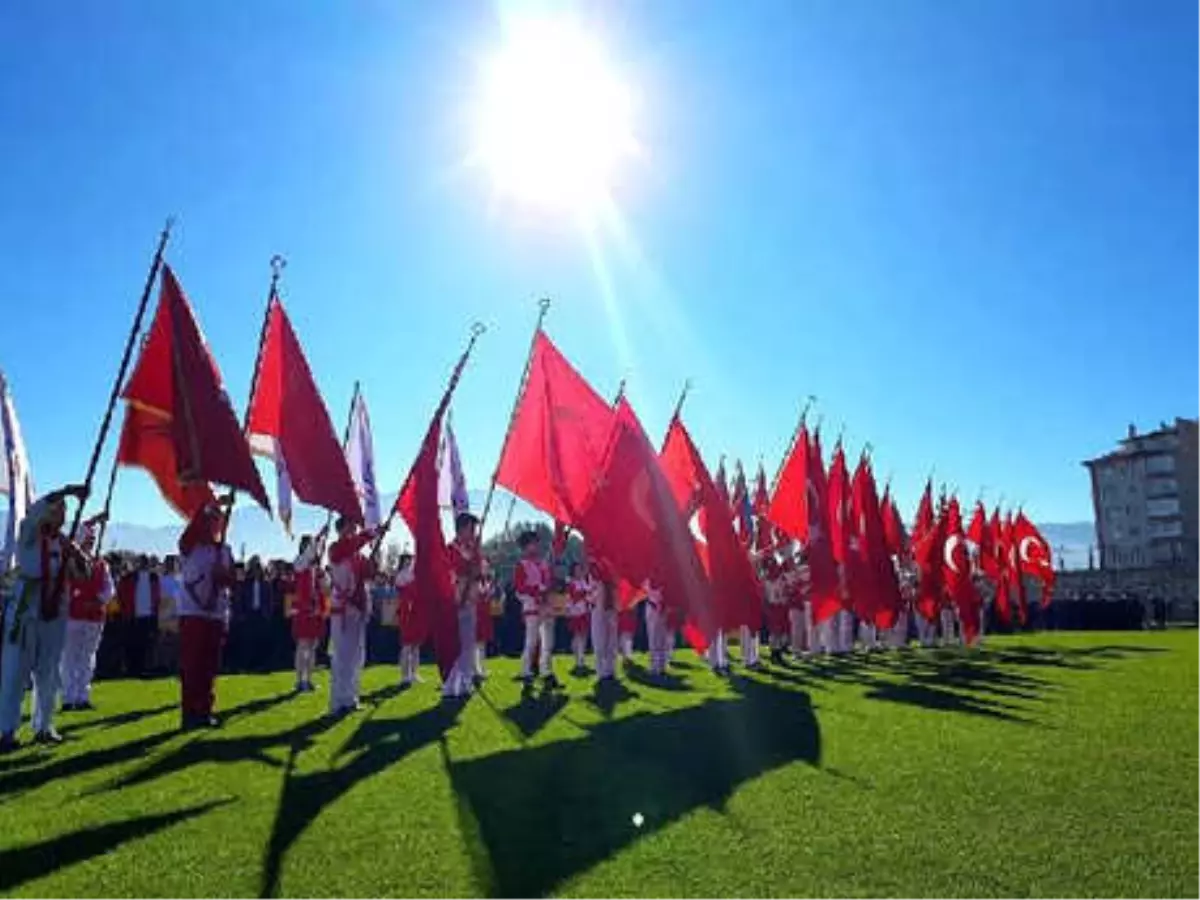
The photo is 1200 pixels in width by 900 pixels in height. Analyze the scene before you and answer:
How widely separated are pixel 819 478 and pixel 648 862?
49.8 ft

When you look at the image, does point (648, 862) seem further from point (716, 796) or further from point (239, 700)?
point (239, 700)

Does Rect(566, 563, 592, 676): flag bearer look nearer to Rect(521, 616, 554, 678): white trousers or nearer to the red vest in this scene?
Rect(521, 616, 554, 678): white trousers

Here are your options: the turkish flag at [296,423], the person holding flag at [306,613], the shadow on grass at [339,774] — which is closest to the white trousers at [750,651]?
the person holding flag at [306,613]

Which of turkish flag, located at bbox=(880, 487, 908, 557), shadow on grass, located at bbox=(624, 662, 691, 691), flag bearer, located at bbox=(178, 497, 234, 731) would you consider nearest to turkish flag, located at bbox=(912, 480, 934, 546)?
turkish flag, located at bbox=(880, 487, 908, 557)

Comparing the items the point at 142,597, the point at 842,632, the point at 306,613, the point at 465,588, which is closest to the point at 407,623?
the point at 465,588

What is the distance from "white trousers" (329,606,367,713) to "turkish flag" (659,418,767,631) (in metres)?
4.58

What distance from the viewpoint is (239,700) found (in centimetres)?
1659

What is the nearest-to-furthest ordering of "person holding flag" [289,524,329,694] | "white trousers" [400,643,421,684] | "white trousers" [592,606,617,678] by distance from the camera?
"person holding flag" [289,524,329,694]
"white trousers" [592,606,617,678]
"white trousers" [400,643,421,684]

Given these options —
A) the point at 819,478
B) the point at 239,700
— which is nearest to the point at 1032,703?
the point at 819,478

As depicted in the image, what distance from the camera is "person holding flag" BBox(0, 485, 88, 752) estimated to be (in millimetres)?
11266

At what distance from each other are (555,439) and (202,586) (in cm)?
519

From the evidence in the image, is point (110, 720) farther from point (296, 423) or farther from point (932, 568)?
point (932, 568)

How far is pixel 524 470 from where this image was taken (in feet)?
51.2

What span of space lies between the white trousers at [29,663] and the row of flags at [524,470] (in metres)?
1.57
